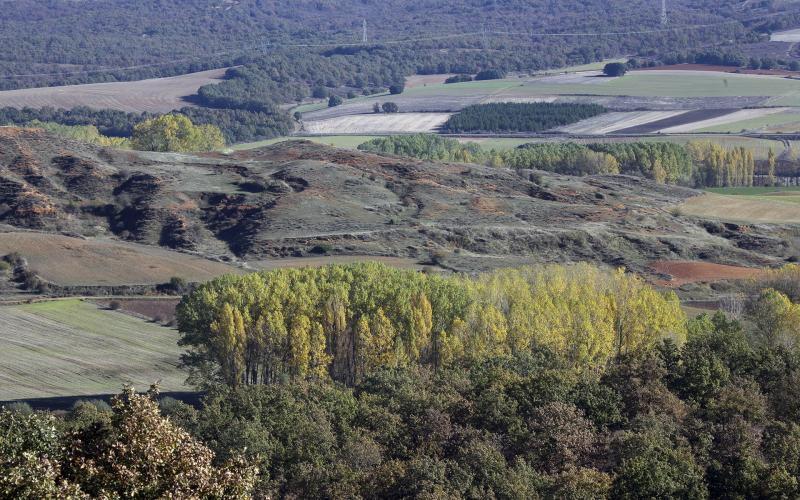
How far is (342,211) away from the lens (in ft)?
484

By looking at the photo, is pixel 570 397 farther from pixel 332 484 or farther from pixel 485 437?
pixel 332 484

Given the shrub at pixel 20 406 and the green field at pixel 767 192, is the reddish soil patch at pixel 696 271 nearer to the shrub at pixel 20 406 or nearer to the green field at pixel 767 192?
the green field at pixel 767 192

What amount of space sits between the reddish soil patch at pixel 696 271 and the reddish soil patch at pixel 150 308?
42.2 metres

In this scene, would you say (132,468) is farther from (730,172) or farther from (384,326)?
(730,172)

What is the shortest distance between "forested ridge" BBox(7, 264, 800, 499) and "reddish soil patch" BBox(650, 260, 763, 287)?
89.9 ft

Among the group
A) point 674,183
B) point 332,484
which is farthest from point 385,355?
point 674,183

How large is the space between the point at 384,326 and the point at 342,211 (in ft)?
197

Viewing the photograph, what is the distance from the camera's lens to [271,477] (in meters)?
62.2

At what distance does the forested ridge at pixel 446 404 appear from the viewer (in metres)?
34.1

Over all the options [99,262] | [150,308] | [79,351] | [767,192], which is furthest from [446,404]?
[767,192]

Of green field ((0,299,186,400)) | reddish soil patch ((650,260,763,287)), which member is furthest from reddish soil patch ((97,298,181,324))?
reddish soil patch ((650,260,763,287))

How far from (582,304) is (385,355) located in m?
12.5

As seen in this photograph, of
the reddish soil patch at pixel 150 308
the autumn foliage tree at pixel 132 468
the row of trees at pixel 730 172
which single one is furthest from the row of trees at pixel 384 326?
the row of trees at pixel 730 172

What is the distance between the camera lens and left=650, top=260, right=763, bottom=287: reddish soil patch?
129 meters
